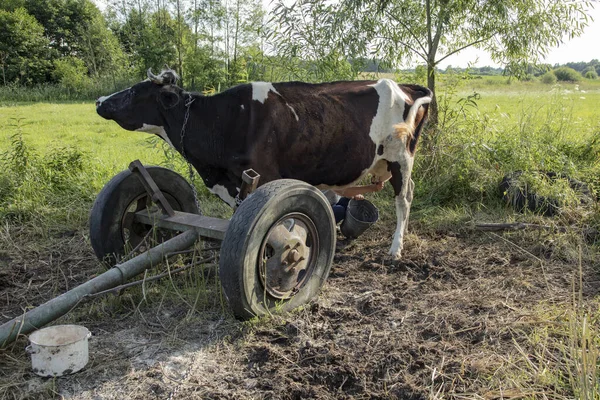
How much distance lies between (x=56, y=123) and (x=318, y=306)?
49.1ft

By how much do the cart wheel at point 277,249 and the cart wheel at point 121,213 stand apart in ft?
4.11

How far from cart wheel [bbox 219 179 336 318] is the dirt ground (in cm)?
17

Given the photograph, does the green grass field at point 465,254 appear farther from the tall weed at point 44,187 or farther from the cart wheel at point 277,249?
the cart wheel at point 277,249

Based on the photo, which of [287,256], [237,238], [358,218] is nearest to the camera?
[237,238]

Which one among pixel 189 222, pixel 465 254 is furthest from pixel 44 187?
pixel 465 254

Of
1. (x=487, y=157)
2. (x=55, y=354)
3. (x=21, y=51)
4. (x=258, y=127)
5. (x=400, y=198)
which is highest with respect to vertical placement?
(x=21, y=51)

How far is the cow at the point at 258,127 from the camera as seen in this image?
442 centimetres

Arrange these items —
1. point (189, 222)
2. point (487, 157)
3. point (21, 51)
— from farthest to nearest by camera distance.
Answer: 1. point (21, 51)
2. point (487, 157)
3. point (189, 222)

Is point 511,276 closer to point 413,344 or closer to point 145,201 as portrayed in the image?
point 413,344

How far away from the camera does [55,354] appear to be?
2.86m

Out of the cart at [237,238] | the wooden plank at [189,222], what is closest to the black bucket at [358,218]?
the cart at [237,238]

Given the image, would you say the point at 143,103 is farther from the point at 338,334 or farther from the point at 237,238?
the point at 338,334

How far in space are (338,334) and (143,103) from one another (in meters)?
2.57

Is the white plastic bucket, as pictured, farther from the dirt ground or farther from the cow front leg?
the cow front leg
